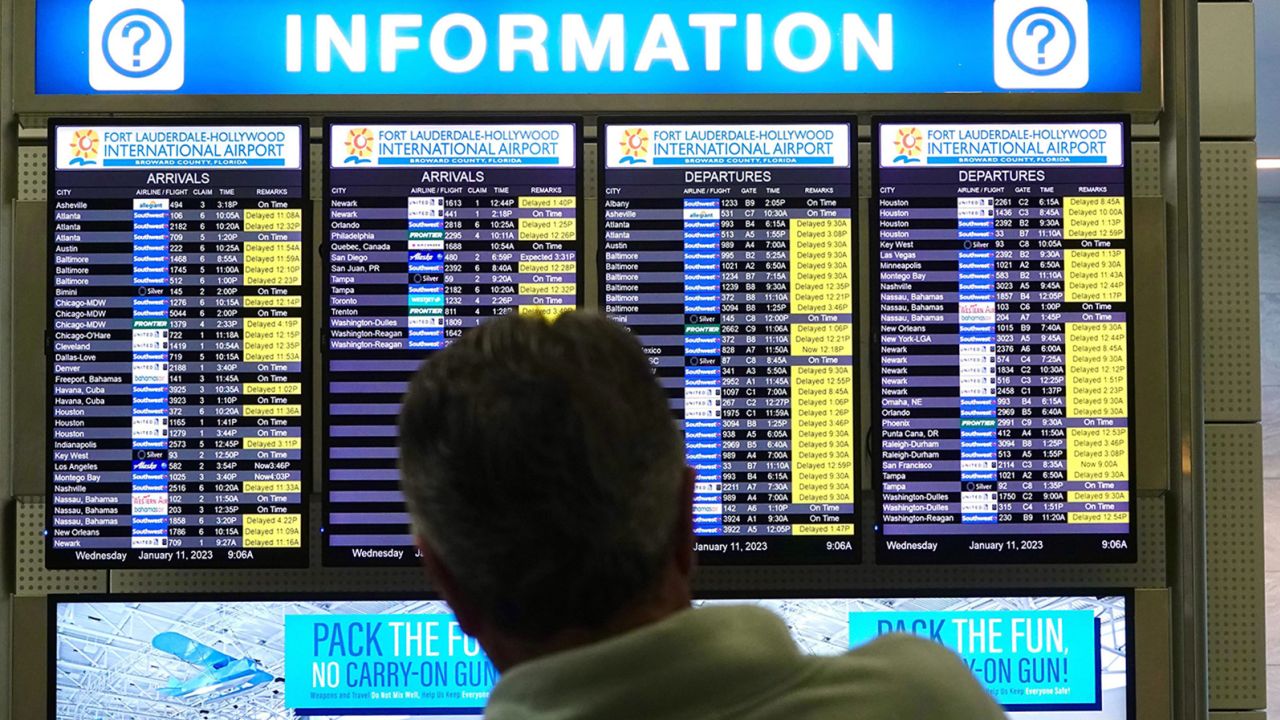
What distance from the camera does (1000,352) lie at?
3234mm

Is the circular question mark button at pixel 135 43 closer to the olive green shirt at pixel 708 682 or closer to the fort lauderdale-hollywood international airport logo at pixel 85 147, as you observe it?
the fort lauderdale-hollywood international airport logo at pixel 85 147

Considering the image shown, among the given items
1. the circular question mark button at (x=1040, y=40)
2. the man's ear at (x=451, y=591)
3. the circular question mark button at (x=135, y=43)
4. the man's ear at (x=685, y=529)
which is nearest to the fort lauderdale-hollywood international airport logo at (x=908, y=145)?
the circular question mark button at (x=1040, y=40)

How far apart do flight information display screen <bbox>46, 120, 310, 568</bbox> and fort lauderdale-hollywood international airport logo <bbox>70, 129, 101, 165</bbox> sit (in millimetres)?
39

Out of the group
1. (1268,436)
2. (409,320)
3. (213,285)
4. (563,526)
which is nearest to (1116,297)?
(409,320)

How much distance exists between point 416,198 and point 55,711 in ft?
5.44

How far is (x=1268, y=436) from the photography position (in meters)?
9.38

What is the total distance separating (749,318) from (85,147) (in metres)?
1.82

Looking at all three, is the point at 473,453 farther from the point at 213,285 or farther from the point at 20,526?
the point at 20,526

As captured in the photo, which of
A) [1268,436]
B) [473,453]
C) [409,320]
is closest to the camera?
[473,453]

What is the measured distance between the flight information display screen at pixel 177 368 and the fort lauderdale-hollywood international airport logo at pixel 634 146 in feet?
2.83

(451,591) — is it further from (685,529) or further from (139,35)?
(139,35)

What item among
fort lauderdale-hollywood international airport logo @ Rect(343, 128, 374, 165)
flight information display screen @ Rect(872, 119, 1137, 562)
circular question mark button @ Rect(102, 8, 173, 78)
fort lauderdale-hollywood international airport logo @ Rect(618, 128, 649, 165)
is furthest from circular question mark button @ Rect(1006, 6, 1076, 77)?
circular question mark button @ Rect(102, 8, 173, 78)

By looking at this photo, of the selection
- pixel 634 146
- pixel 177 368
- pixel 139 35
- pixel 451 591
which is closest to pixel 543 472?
pixel 451 591

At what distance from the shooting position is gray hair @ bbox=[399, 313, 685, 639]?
948 millimetres
